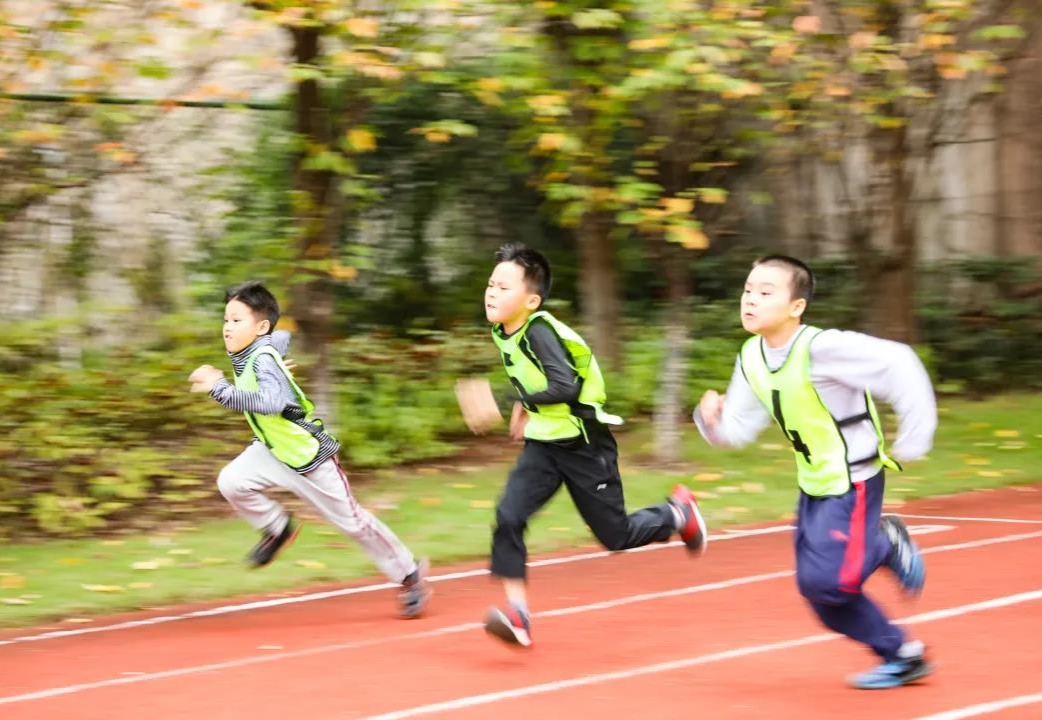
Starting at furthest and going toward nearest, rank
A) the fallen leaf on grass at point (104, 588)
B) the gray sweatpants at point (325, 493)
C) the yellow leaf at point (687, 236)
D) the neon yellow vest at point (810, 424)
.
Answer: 1. the yellow leaf at point (687, 236)
2. the fallen leaf on grass at point (104, 588)
3. the gray sweatpants at point (325, 493)
4. the neon yellow vest at point (810, 424)

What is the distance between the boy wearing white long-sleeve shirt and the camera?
548 cm

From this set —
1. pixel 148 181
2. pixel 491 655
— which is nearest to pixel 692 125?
pixel 148 181

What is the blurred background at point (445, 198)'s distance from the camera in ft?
34.2

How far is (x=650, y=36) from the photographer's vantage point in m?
10.2

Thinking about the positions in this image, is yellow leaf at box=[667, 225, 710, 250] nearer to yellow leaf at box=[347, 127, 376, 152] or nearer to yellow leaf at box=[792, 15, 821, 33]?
yellow leaf at box=[792, 15, 821, 33]

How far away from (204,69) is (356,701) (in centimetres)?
686

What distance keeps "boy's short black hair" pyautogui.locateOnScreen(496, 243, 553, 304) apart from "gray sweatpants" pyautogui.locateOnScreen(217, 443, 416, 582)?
1441 millimetres

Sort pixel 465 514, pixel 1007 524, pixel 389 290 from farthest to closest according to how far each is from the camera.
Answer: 1. pixel 389 290
2. pixel 465 514
3. pixel 1007 524

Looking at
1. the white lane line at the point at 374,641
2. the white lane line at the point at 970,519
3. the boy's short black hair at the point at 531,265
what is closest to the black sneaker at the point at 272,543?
the white lane line at the point at 374,641

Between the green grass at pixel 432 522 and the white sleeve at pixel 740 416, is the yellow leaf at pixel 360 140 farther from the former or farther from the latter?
the white sleeve at pixel 740 416

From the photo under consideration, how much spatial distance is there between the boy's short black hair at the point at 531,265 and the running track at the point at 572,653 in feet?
5.23

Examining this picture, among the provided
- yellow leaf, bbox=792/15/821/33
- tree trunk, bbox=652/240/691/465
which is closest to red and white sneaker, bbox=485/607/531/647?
yellow leaf, bbox=792/15/821/33

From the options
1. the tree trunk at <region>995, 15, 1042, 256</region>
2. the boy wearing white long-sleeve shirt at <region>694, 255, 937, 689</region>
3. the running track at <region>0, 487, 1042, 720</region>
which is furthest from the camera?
the tree trunk at <region>995, 15, 1042, 256</region>

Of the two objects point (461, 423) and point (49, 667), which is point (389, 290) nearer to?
point (461, 423)
